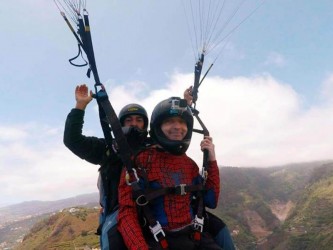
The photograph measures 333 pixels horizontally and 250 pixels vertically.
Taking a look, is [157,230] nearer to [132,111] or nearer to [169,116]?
[169,116]

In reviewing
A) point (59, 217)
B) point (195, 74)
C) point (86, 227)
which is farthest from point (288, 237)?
point (195, 74)

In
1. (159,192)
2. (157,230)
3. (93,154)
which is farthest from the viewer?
(93,154)

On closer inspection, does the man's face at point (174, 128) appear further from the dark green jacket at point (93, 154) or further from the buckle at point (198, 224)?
the buckle at point (198, 224)

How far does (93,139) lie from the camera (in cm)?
393

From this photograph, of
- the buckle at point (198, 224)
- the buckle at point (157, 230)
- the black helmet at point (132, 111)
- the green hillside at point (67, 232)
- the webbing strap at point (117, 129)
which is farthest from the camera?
the green hillside at point (67, 232)

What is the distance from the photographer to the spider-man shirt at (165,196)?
3102mm

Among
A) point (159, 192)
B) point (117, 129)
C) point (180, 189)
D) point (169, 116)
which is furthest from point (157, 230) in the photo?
point (169, 116)

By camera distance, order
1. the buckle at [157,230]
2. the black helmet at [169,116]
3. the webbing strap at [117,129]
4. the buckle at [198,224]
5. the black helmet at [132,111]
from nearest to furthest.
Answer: the buckle at [157,230]
the webbing strap at [117,129]
the buckle at [198,224]
the black helmet at [169,116]
the black helmet at [132,111]

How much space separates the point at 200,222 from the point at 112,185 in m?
1.01

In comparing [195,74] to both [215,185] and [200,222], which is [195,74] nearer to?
[215,185]

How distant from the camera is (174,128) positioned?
3.69m

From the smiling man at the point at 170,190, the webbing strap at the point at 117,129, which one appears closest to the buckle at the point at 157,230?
the smiling man at the point at 170,190

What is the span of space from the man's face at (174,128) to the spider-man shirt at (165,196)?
0.20 metres

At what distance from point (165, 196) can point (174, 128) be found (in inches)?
30.2
